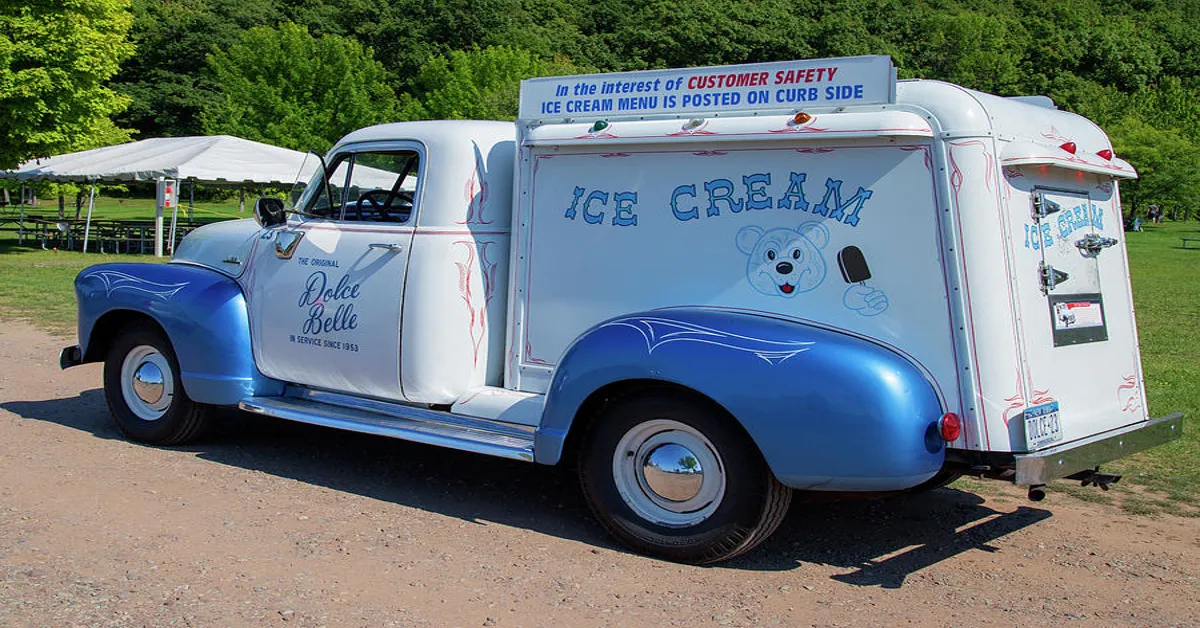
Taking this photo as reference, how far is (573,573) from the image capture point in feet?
17.0

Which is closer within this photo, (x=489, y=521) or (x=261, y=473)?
(x=489, y=521)

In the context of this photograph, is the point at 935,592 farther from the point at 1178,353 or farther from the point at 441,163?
the point at 1178,353

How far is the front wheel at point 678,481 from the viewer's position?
17.0 ft

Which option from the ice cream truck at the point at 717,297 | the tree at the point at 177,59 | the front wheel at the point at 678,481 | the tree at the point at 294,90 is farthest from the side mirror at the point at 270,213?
the tree at the point at 177,59

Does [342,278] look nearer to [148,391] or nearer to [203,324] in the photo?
[203,324]

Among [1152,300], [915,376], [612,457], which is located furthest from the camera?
[1152,300]

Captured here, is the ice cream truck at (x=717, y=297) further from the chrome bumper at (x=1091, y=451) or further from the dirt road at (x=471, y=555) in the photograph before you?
the dirt road at (x=471, y=555)

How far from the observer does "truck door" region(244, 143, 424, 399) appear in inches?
255

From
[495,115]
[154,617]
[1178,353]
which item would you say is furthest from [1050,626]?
[495,115]

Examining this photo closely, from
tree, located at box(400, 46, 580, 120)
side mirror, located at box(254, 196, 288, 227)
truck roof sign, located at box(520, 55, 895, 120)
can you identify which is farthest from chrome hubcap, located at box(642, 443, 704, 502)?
tree, located at box(400, 46, 580, 120)

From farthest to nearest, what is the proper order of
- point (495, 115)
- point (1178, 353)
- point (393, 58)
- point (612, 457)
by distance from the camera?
point (393, 58) < point (495, 115) < point (1178, 353) < point (612, 457)

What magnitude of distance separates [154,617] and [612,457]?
2152mm

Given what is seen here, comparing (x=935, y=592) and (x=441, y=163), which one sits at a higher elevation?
(x=441, y=163)

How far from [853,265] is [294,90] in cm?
4717
